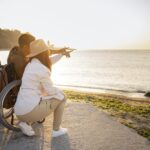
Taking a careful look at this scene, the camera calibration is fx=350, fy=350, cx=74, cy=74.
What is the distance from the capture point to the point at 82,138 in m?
5.95

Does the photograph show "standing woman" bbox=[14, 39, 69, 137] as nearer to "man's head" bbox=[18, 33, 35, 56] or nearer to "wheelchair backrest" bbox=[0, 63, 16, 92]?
"man's head" bbox=[18, 33, 35, 56]

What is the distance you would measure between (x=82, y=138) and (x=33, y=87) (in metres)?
1.21

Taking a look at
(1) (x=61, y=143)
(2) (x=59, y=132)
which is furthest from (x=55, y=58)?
(1) (x=61, y=143)

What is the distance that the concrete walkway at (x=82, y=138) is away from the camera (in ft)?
18.1

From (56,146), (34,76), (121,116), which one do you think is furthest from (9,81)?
(121,116)

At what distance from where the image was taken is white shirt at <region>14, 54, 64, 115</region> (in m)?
5.67

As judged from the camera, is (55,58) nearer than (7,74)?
No

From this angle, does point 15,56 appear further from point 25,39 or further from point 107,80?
point 107,80

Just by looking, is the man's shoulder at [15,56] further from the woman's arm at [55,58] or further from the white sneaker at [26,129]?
the white sneaker at [26,129]

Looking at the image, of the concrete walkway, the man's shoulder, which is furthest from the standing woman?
the man's shoulder

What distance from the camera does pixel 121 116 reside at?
28.3 ft

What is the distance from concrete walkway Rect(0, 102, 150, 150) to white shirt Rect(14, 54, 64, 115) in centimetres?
55

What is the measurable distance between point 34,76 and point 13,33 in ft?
641

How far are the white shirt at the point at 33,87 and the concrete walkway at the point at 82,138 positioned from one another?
55 cm
